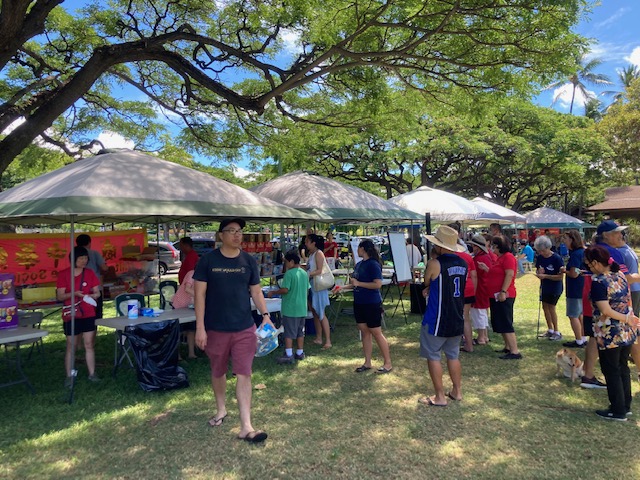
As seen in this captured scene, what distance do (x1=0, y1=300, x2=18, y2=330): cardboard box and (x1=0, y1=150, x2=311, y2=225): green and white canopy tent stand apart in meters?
0.93

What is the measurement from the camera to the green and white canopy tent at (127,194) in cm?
436

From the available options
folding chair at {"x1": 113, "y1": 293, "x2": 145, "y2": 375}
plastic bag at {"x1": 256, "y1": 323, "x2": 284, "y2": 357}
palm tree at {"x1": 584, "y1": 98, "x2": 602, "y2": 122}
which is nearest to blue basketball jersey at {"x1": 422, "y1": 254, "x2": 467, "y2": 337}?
plastic bag at {"x1": 256, "y1": 323, "x2": 284, "y2": 357}

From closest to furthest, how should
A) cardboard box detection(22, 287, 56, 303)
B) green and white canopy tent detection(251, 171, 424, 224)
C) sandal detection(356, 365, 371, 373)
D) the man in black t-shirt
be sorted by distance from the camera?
the man in black t-shirt < sandal detection(356, 365, 371, 373) < cardboard box detection(22, 287, 56, 303) < green and white canopy tent detection(251, 171, 424, 224)

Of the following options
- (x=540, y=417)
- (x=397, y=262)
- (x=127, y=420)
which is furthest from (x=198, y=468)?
(x=397, y=262)

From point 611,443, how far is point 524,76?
536cm

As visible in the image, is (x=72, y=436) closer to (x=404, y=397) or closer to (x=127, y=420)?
(x=127, y=420)

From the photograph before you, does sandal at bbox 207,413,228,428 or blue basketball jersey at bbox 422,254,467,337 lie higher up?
blue basketball jersey at bbox 422,254,467,337

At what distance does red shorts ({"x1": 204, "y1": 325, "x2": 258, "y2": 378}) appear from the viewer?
3.55 m

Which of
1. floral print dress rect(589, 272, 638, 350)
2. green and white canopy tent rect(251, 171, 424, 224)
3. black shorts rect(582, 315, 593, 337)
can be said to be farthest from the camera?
green and white canopy tent rect(251, 171, 424, 224)

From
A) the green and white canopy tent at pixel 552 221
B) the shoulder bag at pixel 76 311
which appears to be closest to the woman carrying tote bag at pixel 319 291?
the shoulder bag at pixel 76 311

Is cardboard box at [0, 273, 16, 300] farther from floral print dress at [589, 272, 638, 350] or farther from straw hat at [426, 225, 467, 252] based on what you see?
floral print dress at [589, 272, 638, 350]

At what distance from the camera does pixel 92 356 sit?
5066 millimetres

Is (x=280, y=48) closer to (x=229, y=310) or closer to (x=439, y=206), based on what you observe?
(x=439, y=206)

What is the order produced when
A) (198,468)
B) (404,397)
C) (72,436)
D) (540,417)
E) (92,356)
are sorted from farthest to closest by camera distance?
1. (92,356)
2. (404,397)
3. (540,417)
4. (72,436)
5. (198,468)
